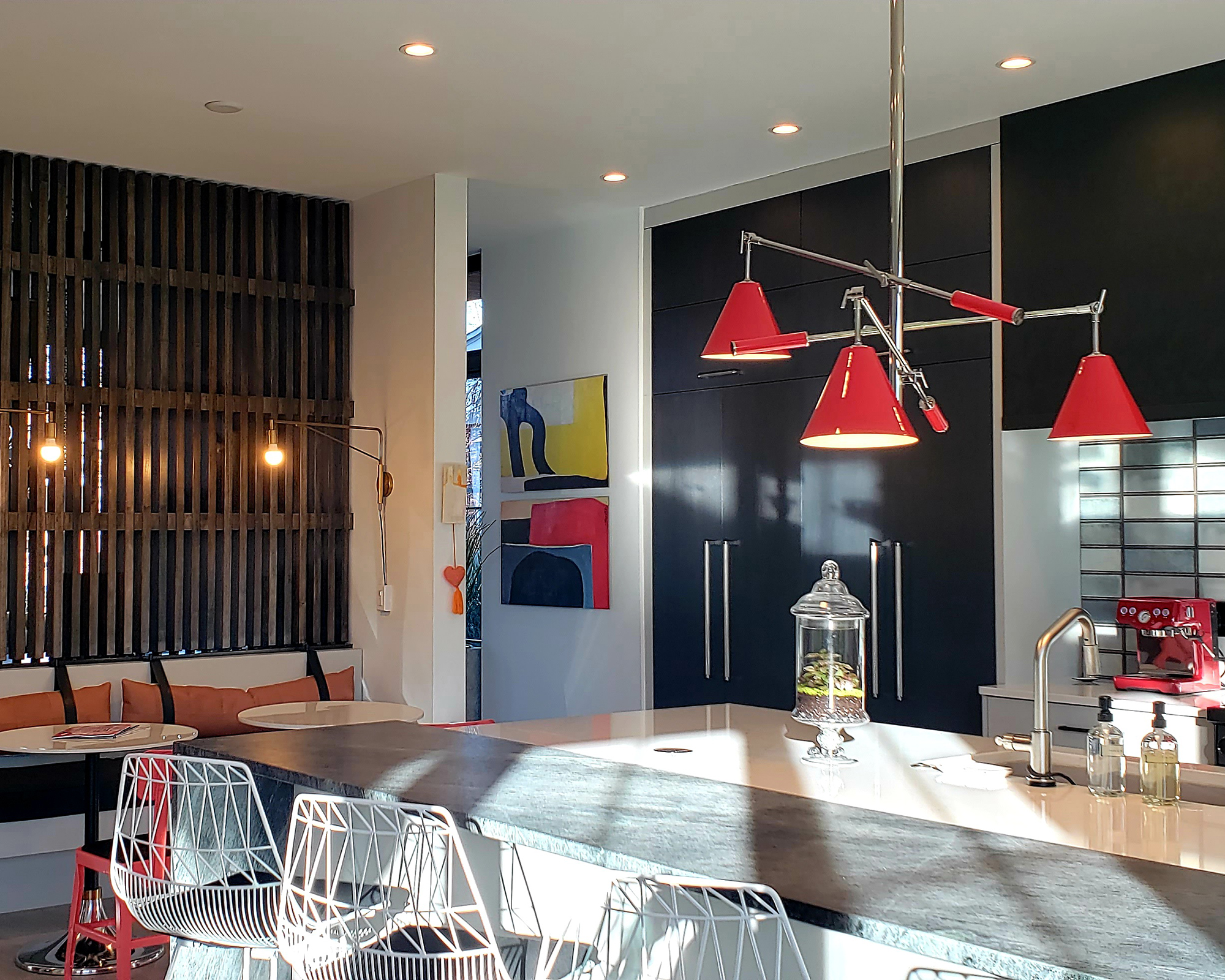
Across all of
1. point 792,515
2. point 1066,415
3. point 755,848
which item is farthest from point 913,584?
point 755,848

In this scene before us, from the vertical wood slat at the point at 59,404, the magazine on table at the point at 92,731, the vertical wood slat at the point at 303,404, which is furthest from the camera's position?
the vertical wood slat at the point at 303,404

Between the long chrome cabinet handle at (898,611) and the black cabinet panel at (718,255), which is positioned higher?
the black cabinet panel at (718,255)

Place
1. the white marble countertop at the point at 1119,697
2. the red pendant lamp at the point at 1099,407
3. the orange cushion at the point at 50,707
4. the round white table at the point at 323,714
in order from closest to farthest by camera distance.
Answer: the red pendant lamp at the point at 1099,407, the white marble countertop at the point at 1119,697, the round white table at the point at 323,714, the orange cushion at the point at 50,707

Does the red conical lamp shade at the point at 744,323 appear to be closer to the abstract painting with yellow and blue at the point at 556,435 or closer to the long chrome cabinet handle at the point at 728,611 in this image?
the long chrome cabinet handle at the point at 728,611

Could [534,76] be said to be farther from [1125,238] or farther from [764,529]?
[764,529]

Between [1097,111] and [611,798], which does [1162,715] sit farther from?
[1097,111]

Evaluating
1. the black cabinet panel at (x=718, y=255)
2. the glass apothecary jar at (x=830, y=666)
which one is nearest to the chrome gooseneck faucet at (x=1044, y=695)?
the glass apothecary jar at (x=830, y=666)

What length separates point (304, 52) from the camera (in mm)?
4320

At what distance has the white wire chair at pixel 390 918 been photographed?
2123 mm

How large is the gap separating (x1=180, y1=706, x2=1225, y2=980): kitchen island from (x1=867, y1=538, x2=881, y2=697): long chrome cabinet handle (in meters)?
1.72

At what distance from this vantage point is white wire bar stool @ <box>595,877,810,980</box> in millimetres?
1629

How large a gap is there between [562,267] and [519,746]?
4.24 meters

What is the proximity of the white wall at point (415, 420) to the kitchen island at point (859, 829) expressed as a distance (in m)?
2.32

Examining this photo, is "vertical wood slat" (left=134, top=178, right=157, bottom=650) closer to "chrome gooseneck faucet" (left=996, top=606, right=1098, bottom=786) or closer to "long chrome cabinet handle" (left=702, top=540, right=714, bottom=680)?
"long chrome cabinet handle" (left=702, top=540, right=714, bottom=680)
